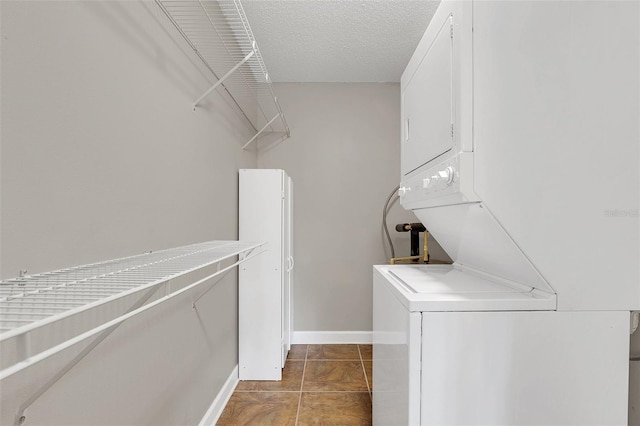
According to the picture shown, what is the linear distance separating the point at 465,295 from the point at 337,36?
2.32 meters

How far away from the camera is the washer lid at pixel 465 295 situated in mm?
1084

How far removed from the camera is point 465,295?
45.8 inches

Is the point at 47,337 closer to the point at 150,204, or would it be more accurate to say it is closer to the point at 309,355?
the point at 150,204

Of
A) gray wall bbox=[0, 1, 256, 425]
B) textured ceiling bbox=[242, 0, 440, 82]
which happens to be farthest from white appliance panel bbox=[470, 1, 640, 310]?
textured ceiling bbox=[242, 0, 440, 82]

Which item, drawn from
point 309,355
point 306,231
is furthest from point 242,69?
point 309,355

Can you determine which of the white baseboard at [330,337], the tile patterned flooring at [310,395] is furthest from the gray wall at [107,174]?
the white baseboard at [330,337]

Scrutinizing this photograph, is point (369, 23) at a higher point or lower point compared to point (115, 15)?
higher

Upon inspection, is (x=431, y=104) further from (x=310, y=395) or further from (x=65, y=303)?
(x=310, y=395)

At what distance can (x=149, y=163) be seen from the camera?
1343 millimetres

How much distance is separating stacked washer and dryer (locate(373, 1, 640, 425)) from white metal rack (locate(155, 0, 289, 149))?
3.61ft

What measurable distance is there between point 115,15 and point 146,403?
150 cm

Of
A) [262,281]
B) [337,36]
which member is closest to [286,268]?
[262,281]

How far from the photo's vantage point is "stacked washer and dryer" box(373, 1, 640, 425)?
92 centimetres

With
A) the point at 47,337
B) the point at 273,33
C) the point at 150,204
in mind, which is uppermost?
the point at 273,33
